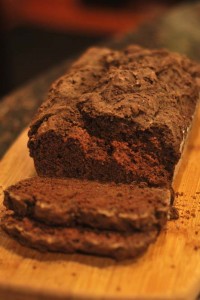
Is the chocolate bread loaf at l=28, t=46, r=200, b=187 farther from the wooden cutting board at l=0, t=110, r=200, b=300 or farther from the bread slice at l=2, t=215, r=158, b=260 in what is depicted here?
the bread slice at l=2, t=215, r=158, b=260

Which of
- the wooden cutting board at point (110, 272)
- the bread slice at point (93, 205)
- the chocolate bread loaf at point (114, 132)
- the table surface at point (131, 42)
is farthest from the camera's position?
the table surface at point (131, 42)

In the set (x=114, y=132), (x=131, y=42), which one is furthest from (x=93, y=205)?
(x=131, y=42)

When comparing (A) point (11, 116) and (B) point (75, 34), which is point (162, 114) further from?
(B) point (75, 34)

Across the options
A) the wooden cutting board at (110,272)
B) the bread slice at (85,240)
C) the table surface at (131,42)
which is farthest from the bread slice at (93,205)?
the table surface at (131,42)

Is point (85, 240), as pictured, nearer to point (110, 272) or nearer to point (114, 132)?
point (110, 272)

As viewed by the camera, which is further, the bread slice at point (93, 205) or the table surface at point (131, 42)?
the table surface at point (131, 42)

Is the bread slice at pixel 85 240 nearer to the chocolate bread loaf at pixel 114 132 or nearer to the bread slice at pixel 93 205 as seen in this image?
the bread slice at pixel 93 205
